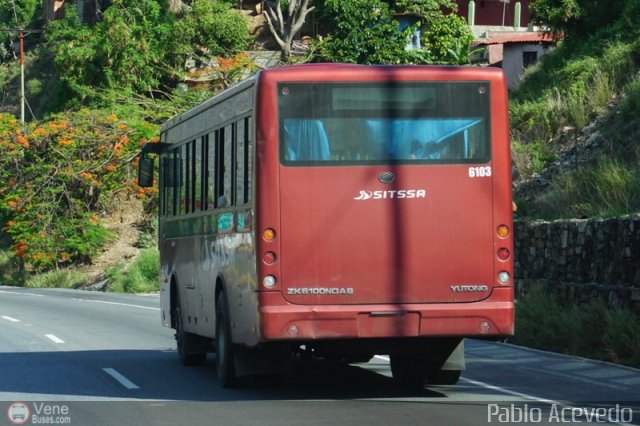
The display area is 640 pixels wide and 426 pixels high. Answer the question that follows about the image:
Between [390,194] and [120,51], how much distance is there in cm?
4430

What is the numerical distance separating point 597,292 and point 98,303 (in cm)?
1784

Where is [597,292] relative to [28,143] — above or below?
below

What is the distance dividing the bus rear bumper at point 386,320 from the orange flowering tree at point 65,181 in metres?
37.6

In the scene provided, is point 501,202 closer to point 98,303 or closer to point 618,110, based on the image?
point 618,110

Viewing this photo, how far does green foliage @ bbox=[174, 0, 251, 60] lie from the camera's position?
55.6 m

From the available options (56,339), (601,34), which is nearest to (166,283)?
(56,339)

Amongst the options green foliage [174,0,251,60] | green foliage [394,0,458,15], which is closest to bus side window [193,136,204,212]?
green foliage [174,0,251,60]

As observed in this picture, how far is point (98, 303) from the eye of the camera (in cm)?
3319

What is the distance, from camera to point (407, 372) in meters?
14.5

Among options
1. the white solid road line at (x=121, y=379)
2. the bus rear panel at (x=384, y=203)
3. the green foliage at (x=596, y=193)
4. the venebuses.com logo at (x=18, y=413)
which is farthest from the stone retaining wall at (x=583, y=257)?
the venebuses.com logo at (x=18, y=413)

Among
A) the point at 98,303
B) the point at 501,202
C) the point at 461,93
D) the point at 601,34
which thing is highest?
the point at 601,34

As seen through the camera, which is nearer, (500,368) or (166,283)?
(500,368)

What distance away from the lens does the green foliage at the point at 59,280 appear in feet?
157

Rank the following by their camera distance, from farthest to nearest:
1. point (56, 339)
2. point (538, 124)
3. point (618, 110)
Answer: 1. point (538, 124)
2. point (618, 110)
3. point (56, 339)
